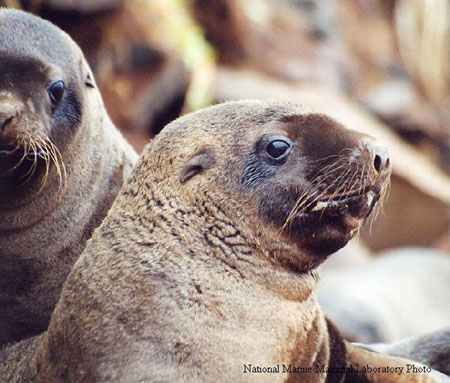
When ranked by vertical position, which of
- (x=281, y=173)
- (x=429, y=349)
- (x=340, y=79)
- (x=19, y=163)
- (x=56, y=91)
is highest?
(x=281, y=173)

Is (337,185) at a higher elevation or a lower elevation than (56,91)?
higher

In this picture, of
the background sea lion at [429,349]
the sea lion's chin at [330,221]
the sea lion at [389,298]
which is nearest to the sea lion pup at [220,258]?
the sea lion's chin at [330,221]

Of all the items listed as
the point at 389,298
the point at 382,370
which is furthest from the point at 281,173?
the point at 389,298

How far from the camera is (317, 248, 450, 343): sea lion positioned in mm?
9688

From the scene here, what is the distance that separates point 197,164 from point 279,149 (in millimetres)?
474

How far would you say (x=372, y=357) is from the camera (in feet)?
17.5

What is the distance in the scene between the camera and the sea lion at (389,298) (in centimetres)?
969

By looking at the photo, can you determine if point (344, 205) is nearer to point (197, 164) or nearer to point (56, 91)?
point (197, 164)

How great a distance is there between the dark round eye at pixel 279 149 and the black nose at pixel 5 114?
172 cm

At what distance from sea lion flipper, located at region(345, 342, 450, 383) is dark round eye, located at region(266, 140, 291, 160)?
4.17ft

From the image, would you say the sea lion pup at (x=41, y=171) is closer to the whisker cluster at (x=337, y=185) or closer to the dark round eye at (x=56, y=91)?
the dark round eye at (x=56, y=91)

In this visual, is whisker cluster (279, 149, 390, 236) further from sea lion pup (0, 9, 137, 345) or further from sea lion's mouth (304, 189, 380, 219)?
sea lion pup (0, 9, 137, 345)

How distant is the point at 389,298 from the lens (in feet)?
34.8

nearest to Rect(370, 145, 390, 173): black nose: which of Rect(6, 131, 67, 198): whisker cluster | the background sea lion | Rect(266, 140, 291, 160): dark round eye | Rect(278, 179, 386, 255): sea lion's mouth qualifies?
Rect(278, 179, 386, 255): sea lion's mouth
